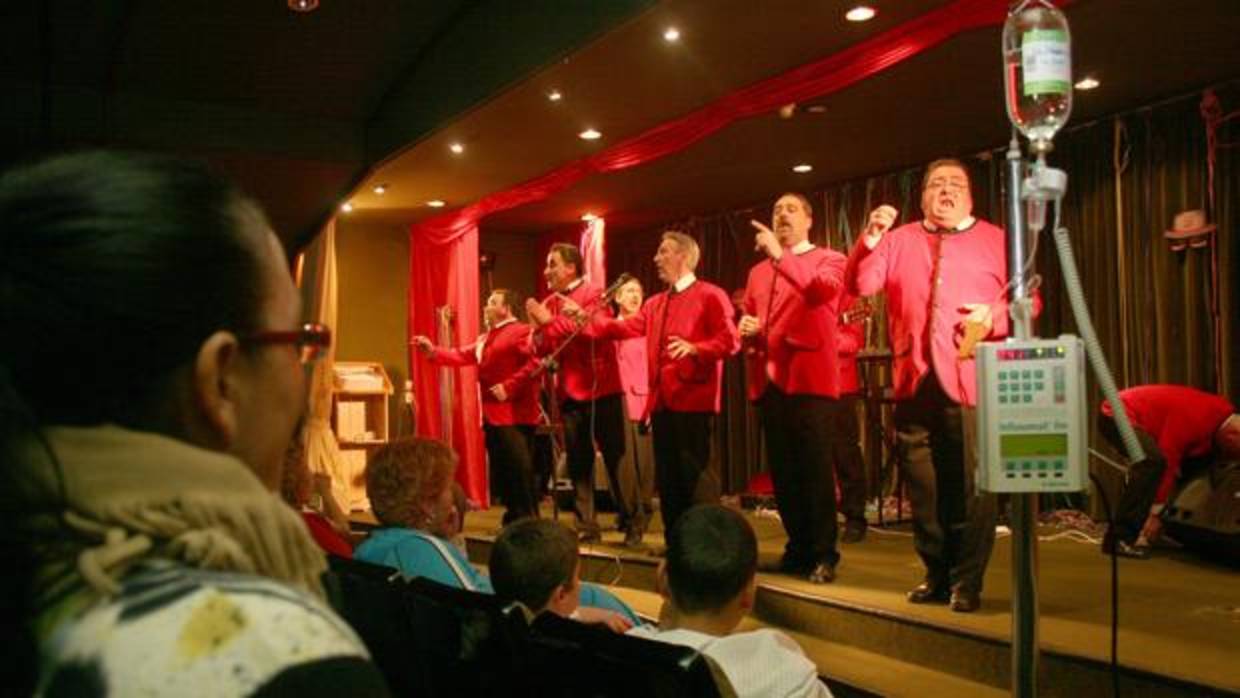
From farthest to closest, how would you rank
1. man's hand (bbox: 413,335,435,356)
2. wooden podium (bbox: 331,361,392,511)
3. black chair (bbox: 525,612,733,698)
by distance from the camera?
wooden podium (bbox: 331,361,392,511) → man's hand (bbox: 413,335,435,356) → black chair (bbox: 525,612,733,698)

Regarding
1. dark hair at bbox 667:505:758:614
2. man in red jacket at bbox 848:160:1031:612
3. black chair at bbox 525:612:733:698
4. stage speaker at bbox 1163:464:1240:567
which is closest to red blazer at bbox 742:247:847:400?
man in red jacket at bbox 848:160:1031:612

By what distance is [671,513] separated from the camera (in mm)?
4629

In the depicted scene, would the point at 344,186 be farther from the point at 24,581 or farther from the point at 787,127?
the point at 24,581

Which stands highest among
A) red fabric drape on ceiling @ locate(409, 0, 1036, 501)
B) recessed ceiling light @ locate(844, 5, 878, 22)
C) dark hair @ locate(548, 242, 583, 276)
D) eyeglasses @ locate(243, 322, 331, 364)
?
recessed ceiling light @ locate(844, 5, 878, 22)

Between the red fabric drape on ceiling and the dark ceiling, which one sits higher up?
the dark ceiling

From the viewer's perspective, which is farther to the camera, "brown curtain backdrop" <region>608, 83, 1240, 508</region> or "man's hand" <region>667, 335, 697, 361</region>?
"brown curtain backdrop" <region>608, 83, 1240, 508</region>

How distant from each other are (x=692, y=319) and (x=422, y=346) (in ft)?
7.81

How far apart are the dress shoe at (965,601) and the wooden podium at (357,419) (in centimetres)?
586

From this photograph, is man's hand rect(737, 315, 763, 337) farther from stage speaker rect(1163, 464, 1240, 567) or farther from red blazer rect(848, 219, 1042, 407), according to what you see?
stage speaker rect(1163, 464, 1240, 567)

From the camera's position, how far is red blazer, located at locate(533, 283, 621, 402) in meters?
5.38

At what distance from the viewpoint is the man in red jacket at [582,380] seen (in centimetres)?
538

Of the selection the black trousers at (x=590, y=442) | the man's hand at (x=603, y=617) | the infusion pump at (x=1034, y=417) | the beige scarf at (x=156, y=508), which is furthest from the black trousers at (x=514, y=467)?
the beige scarf at (x=156, y=508)

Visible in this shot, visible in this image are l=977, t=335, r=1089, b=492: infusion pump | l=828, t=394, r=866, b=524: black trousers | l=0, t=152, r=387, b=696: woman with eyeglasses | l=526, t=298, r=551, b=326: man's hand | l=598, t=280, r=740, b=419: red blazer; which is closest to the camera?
l=0, t=152, r=387, b=696: woman with eyeglasses

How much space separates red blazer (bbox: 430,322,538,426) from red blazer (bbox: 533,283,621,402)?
18cm
